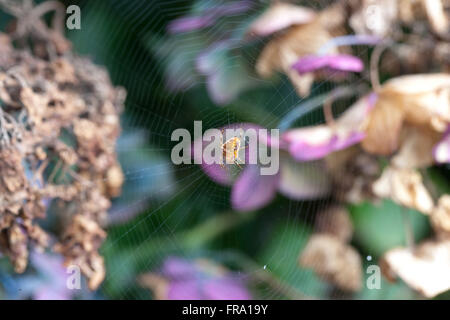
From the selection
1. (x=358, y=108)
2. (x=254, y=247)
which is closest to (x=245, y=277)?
(x=254, y=247)

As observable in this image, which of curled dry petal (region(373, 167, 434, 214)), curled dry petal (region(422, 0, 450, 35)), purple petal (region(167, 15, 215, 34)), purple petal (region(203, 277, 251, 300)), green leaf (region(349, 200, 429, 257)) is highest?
purple petal (region(167, 15, 215, 34))

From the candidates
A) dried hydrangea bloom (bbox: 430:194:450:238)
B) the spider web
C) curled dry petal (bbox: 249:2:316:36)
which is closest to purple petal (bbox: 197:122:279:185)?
the spider web

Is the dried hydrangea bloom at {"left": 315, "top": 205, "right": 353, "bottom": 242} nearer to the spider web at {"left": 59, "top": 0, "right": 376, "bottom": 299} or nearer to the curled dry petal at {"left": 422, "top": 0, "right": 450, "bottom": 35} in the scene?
the spider web at {"left": 59, "top": 0, "right": 376, "bottom": 299}

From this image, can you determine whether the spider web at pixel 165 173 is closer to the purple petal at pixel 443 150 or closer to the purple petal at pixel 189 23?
the purple petal at pixel 189 23

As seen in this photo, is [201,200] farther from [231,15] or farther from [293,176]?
[231,15]

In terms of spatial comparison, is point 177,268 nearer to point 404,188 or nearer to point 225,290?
point 225,290

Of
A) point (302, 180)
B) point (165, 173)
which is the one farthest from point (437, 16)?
point (165, 173)

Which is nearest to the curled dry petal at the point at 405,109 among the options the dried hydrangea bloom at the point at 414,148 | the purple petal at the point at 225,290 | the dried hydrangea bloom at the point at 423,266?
the dried hydrangea bloom at the point at 414,148
